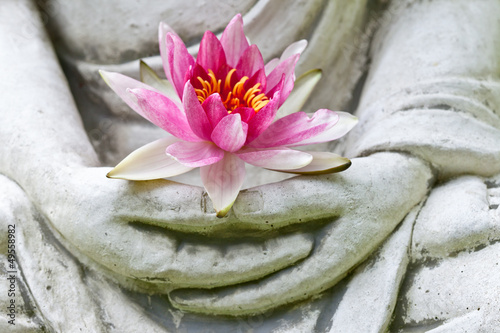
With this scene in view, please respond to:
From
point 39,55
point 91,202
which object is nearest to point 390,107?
point 91,202

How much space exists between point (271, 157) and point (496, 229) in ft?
1.13

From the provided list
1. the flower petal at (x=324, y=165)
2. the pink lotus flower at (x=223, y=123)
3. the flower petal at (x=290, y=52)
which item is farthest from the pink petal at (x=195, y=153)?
the flower petal at (x=290, y=52)

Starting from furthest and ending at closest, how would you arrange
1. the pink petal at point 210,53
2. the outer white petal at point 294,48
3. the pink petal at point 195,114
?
the outer white petal at point 294,48 < the pink petal at point 210,53 < the pink petal at point 195,114

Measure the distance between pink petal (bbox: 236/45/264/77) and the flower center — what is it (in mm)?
31

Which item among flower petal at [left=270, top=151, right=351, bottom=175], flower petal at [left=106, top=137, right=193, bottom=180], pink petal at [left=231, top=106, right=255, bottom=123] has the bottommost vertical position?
flower petal at [left=270, top=151, right=351, bottom=175]

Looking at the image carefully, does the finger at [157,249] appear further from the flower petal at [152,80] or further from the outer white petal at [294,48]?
the outer white petal at [294,48]

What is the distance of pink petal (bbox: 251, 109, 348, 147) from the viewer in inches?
32.7

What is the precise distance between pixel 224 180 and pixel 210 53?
0.20 meters

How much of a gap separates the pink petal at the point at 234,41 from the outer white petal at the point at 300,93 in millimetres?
107

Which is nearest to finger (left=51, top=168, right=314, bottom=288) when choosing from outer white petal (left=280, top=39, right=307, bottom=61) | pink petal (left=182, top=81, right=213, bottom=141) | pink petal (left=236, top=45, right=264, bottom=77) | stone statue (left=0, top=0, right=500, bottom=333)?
stone statue (left=0, top=0, right=500, bottom=333)

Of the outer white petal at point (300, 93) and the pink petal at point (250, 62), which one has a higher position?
the pink petal at point (250, 62)

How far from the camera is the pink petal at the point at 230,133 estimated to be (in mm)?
766

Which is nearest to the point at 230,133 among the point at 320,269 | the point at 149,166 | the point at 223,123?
the point at 223,123

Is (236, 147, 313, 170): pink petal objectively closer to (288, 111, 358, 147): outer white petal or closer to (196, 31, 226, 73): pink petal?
(288, 111, 358, 147): outer white petal
